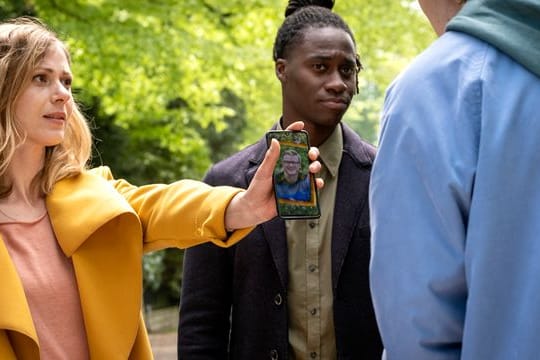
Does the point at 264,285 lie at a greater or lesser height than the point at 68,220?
lesser

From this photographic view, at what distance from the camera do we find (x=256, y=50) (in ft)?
44.2

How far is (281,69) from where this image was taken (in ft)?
12.3

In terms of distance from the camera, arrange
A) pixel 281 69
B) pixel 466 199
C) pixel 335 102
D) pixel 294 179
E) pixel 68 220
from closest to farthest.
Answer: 1. pixel 466 199
2. pixel 294 179
3. pixel 68 220
4. pixel 335 102
5. pixel 281 69

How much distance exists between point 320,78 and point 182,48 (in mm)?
9202

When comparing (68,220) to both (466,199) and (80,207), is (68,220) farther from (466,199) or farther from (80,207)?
(466,199)

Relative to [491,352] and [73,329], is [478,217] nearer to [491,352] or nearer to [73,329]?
[491,352]

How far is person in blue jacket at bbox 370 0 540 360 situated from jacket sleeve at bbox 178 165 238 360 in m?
1.58

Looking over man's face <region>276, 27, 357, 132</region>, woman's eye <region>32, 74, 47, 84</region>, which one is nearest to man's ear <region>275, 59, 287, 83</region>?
man's face <region>276, 27, 357, 132</region>

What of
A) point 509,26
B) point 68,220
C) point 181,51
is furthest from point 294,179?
point 181,51

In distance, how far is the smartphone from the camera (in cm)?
288

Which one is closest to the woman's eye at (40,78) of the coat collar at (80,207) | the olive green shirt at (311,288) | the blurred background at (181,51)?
the coat collar at (80,207)

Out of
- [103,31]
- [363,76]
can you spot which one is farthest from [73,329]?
[363,76]

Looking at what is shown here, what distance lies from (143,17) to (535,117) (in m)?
11.6

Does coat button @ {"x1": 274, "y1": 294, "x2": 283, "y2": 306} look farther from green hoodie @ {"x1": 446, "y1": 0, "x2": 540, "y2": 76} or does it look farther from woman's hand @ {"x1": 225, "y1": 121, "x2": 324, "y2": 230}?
green hoodie @ {"x1": 446, "y1": 0, "x2": 540, "y2": 76}
